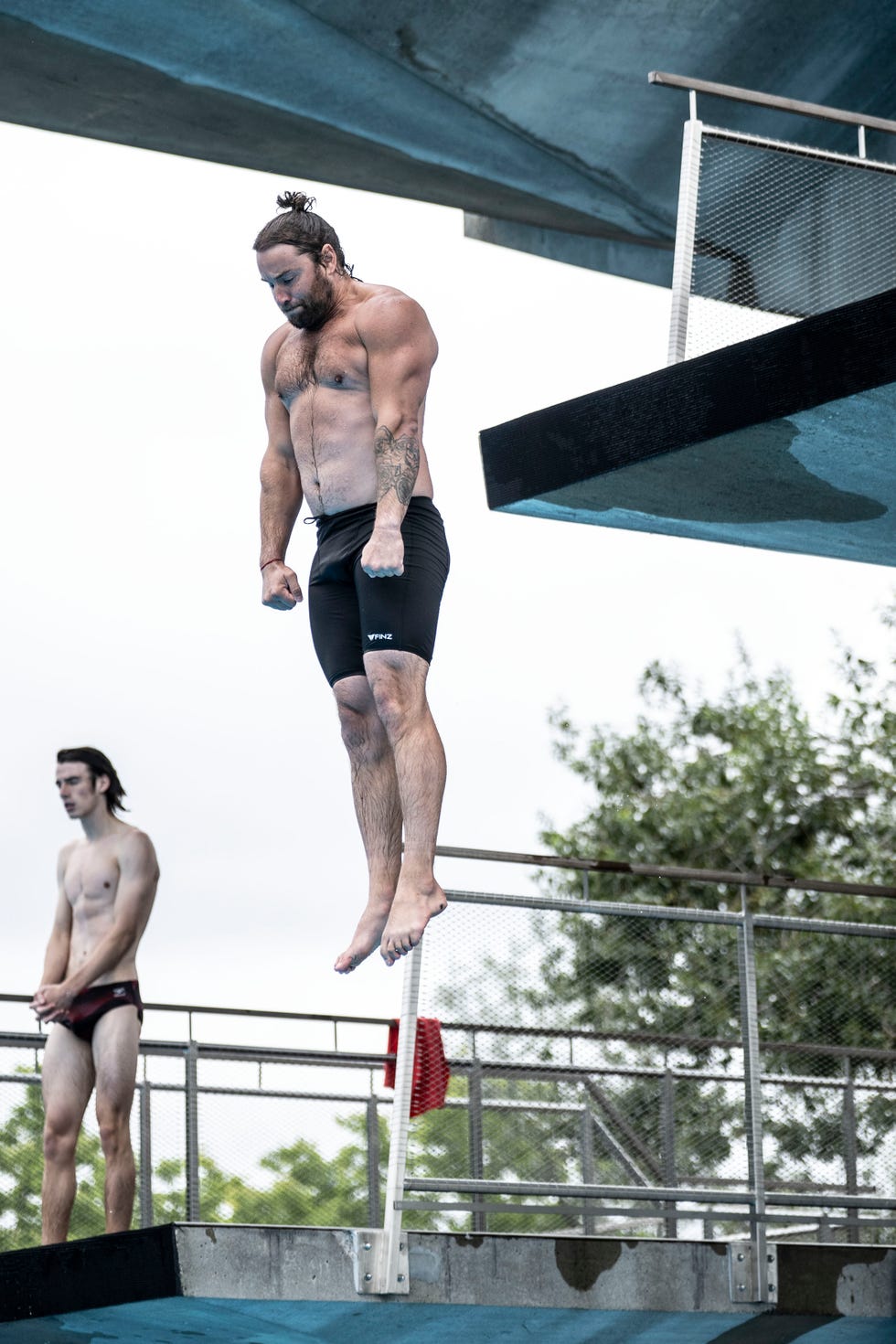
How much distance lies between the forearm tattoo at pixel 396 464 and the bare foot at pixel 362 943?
1.34m

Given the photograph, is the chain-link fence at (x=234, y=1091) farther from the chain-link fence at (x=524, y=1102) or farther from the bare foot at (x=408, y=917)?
the bare foot at (x=408, y=917)

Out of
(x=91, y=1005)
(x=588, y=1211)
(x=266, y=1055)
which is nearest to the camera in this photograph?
(x=588, y=1211)

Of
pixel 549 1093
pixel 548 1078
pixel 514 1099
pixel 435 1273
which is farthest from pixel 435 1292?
pixel 549 1093

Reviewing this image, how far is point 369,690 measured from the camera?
5855 millimetres

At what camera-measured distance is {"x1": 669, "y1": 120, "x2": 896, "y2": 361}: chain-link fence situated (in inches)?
307

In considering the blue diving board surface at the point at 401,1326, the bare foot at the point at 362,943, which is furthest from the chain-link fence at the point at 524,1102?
the bare foot at the point at 362,943

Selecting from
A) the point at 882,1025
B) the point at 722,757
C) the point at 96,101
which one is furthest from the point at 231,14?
the point at 722,757

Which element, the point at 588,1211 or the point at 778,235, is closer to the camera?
the point at 588,1211

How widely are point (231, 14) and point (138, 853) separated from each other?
7626 millimetres

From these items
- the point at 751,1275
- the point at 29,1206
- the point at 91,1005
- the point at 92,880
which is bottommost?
the point at 29,1206

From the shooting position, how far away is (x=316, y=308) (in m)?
5.76

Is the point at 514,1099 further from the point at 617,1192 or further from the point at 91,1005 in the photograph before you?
the point at 617,1192

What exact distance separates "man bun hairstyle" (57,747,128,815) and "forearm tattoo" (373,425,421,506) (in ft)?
12.5

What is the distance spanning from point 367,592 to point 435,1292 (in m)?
3.09
